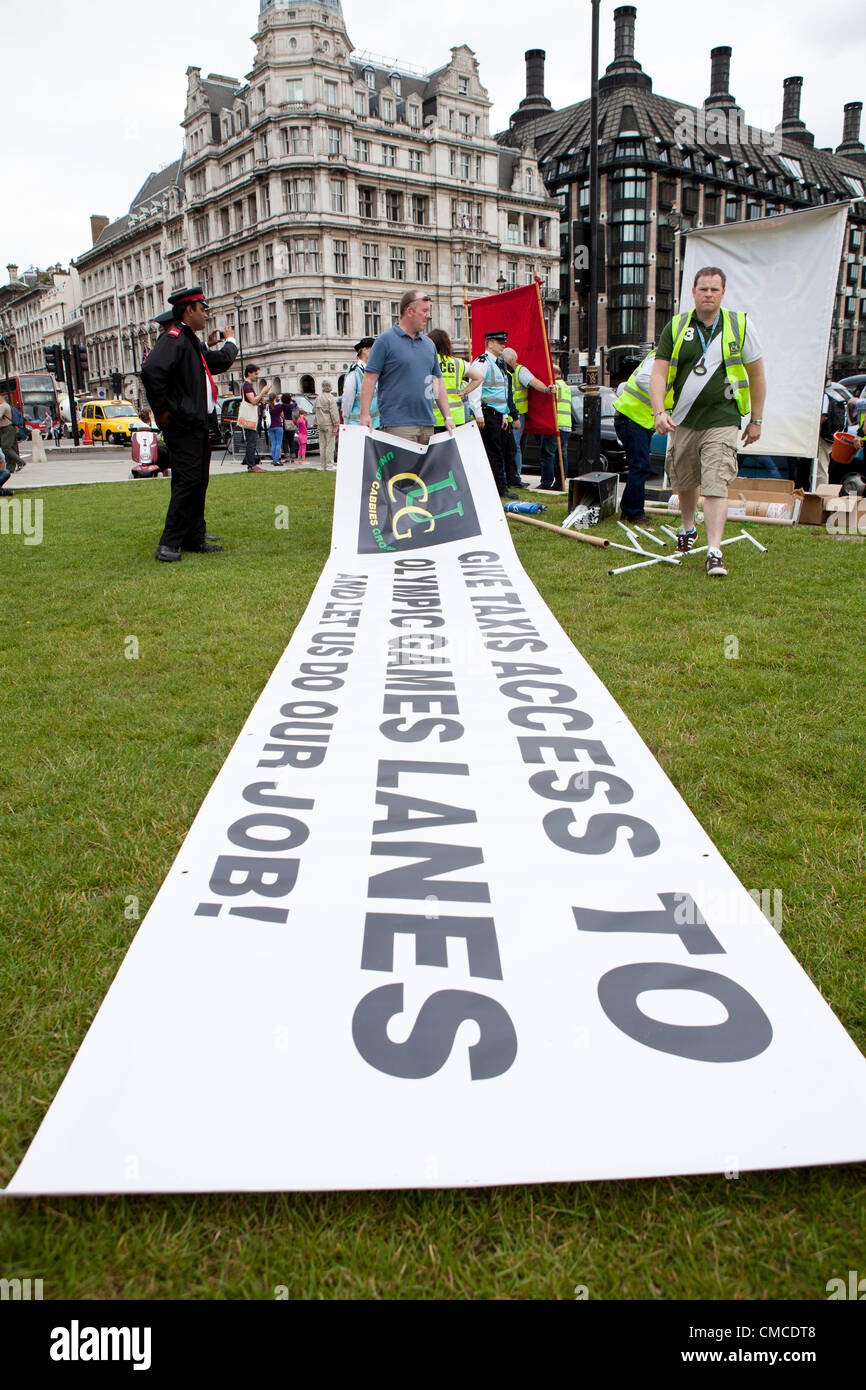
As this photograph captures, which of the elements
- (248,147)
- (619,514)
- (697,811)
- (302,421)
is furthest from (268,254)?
(697,811)

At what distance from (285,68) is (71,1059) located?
72.5 meters

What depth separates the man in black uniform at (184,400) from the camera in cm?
723

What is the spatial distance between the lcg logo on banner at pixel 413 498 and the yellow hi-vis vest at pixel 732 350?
6.47 ft

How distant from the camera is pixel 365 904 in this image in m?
2.32

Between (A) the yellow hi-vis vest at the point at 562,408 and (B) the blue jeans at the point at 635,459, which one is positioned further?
(A) the yellow hi-vis vest at the point at 562,408

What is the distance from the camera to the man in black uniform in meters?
7.23

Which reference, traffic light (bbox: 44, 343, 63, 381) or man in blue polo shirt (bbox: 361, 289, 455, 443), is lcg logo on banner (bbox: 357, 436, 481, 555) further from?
traffic light (bbox: 44, 343, 63, 381)

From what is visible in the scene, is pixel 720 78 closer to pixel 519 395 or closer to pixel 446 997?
pixel 519 395

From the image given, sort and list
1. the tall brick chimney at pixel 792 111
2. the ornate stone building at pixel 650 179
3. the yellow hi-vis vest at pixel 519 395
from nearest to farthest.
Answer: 1. the yellow hi-vis vest at pixel 519 395
2. the ornate stone building at pixel 650 179
3. the tall brick chimney at pixel 792 111

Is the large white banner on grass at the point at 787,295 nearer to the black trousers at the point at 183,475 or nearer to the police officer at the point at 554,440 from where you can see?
the police officer at the point at 554,440

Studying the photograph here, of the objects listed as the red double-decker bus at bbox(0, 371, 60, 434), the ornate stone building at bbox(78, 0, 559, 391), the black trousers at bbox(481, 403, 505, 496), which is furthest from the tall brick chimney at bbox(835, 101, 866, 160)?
the black trousers at bbox(481, 403, 505, 496)

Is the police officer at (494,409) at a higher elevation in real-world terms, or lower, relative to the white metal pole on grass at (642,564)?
higher

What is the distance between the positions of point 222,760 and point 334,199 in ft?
227

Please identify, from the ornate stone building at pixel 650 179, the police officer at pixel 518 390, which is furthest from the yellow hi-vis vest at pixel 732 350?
the ornate stone building at pixel 650 179
